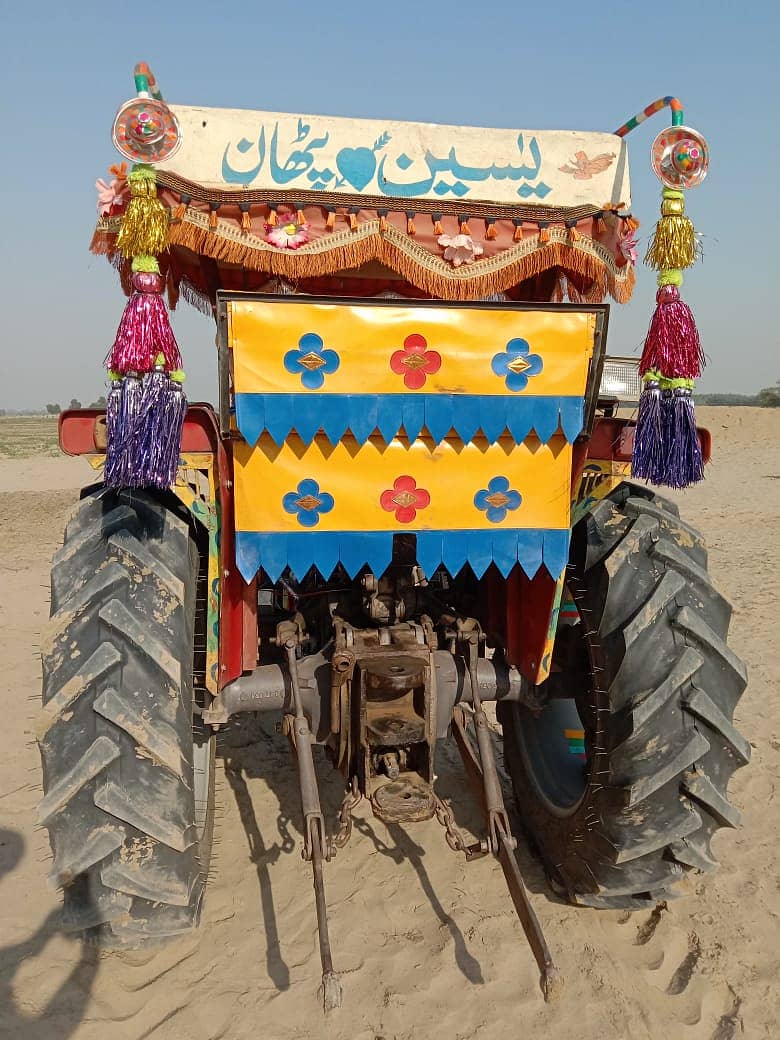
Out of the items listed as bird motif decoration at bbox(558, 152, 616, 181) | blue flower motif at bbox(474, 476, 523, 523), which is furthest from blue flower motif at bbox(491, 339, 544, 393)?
bird motif decoration at bbox(558, 152, 616, 181)

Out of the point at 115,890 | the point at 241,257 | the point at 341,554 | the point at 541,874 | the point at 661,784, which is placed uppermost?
the point at 241,257

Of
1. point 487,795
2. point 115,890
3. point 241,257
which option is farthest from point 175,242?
point 487,795

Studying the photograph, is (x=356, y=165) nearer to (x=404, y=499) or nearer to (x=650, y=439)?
(x=404, y=499)

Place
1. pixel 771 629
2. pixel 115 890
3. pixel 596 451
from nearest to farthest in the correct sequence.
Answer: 1. pixel 115 890
2. pixel 596 451
3. pixel 771 629

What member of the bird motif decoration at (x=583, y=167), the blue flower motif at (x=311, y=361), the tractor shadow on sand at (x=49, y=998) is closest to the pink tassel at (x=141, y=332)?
the blue flower motif at (x=311, y=361)

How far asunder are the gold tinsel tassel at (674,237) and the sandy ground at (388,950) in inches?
93.9

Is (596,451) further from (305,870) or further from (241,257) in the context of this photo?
(305,870)

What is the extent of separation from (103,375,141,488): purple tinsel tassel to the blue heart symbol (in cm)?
98

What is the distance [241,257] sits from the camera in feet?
7.41

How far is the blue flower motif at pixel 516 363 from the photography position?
2.17 meters

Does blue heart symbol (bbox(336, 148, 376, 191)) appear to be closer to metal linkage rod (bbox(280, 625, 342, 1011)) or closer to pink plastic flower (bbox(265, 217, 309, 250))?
pink plastic flower (bbox(265, 217, 309, 250))

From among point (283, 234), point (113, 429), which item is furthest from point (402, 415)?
point (113, 429)

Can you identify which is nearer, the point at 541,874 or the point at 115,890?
the point at 115,890

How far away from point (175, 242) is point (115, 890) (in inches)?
75.4
